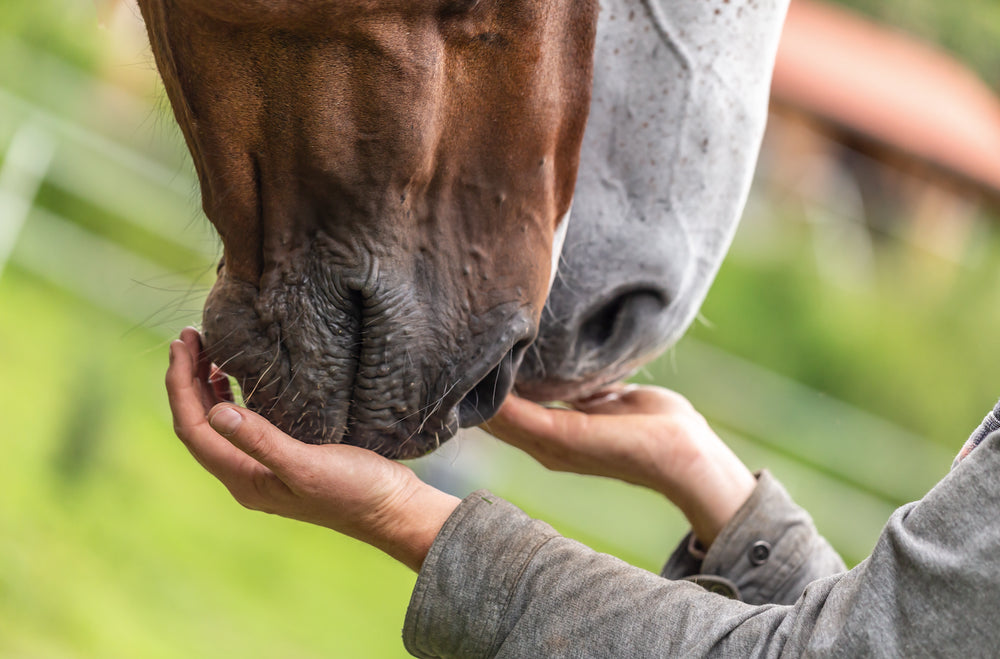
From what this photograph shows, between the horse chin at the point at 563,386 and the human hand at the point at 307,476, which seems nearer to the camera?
the human hand at the point at 307,476

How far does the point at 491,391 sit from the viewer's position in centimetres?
105

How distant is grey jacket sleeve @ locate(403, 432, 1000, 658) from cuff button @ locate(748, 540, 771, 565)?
371 mm

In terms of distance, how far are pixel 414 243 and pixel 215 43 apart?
24cm

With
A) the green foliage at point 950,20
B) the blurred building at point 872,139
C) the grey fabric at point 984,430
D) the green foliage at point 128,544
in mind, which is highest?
the green foliage at point 950,20

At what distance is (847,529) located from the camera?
4.20 m

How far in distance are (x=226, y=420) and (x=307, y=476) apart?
0.30 feet

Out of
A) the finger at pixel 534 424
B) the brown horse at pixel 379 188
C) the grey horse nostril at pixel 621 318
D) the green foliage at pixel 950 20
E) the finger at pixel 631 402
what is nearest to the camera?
the brown horse at pixel 379 188

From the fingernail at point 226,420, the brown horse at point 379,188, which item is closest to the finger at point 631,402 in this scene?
the brown horse at point 379,188

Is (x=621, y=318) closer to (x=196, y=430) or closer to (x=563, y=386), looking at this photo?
(x=563, y=386)

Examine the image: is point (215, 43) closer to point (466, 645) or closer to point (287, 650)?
point (466, 645)

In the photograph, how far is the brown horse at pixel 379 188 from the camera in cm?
89

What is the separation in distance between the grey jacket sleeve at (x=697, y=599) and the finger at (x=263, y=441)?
0.49ft

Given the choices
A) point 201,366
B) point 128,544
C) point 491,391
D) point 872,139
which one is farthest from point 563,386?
point 872,139

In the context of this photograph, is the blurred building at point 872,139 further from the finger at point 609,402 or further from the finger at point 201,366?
the finger at point 201,366
